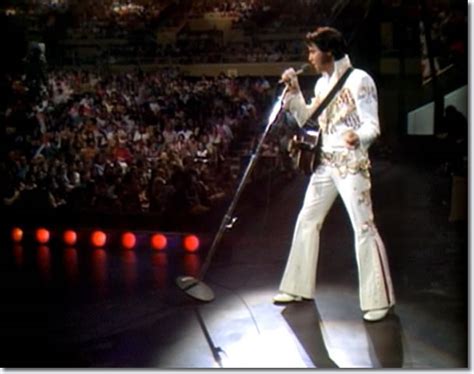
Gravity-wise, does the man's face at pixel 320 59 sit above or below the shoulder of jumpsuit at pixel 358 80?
above

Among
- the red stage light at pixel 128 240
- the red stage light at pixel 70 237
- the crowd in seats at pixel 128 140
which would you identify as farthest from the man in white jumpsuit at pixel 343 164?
the red stage light at pixel 70 237

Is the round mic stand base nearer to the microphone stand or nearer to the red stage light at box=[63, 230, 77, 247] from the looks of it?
the microphone stand

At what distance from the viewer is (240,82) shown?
3037mm

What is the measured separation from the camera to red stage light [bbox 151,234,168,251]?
3.23m

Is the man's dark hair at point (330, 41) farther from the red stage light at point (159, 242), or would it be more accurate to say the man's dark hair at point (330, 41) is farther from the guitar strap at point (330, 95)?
the red stage light at point (159, 242)

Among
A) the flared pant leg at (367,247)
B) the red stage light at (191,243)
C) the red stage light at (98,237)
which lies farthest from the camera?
the red stage light at (98,237)

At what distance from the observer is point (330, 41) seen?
9.30 ft

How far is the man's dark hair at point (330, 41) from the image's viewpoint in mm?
2834

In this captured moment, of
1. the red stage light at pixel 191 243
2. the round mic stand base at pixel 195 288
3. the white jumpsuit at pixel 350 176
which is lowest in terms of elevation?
the round mic stand base at pixel 195 288

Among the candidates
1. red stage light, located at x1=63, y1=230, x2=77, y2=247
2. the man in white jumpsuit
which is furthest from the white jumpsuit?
red stage light, located at x1=63, y1=230, x2=77, y2=247

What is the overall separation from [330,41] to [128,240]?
1.19 m

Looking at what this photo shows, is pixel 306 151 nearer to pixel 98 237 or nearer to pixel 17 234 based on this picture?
pixel 98 237

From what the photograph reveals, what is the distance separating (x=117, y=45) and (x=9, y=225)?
3.01 feet

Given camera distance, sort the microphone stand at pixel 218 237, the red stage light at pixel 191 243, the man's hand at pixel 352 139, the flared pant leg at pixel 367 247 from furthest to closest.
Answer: the red stage light at pixel 191 243
the microphone stand at pixel 218 237
the flared pant leg at pixel 367 247
the man's hand at pixel 352 139
